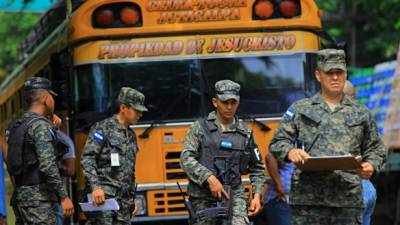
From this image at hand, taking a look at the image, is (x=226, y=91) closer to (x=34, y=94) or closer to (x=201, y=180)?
(x=201, y=180)

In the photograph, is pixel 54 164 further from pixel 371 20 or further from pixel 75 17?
pixel 371 20

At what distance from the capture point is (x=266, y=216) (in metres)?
8.21

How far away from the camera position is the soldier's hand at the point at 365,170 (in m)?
5.75

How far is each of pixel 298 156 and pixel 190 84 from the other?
3002mm

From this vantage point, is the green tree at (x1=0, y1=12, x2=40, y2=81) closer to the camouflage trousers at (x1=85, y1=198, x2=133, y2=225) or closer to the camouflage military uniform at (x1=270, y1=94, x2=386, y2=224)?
the camouflage trousers at (x1=85, y1=198, x2=133, y2=225)

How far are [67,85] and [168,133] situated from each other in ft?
3.61

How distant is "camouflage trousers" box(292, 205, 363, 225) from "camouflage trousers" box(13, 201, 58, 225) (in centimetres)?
206

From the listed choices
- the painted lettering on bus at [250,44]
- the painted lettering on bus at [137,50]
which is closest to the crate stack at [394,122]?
the painted lettering on bus at [250,44]

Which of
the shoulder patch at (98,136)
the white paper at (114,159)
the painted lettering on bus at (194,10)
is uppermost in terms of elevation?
the painted lettering on bus at (194,10)

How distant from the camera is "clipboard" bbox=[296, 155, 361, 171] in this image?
5.51m

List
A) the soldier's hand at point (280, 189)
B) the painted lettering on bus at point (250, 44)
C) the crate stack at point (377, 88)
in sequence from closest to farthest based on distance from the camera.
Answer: the soldier's hand at point (280, 189), the painted lettering on bus at point (250, 44), the crate stack at point (377, 88)

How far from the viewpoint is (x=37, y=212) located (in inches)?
266

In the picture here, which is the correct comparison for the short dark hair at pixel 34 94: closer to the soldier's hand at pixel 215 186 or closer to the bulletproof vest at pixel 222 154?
the bulletproof vest at pixel 222 154

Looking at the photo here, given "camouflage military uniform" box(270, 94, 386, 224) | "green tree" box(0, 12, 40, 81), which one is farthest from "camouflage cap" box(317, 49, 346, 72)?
"green tree" box(0, 12, 40, 81)
